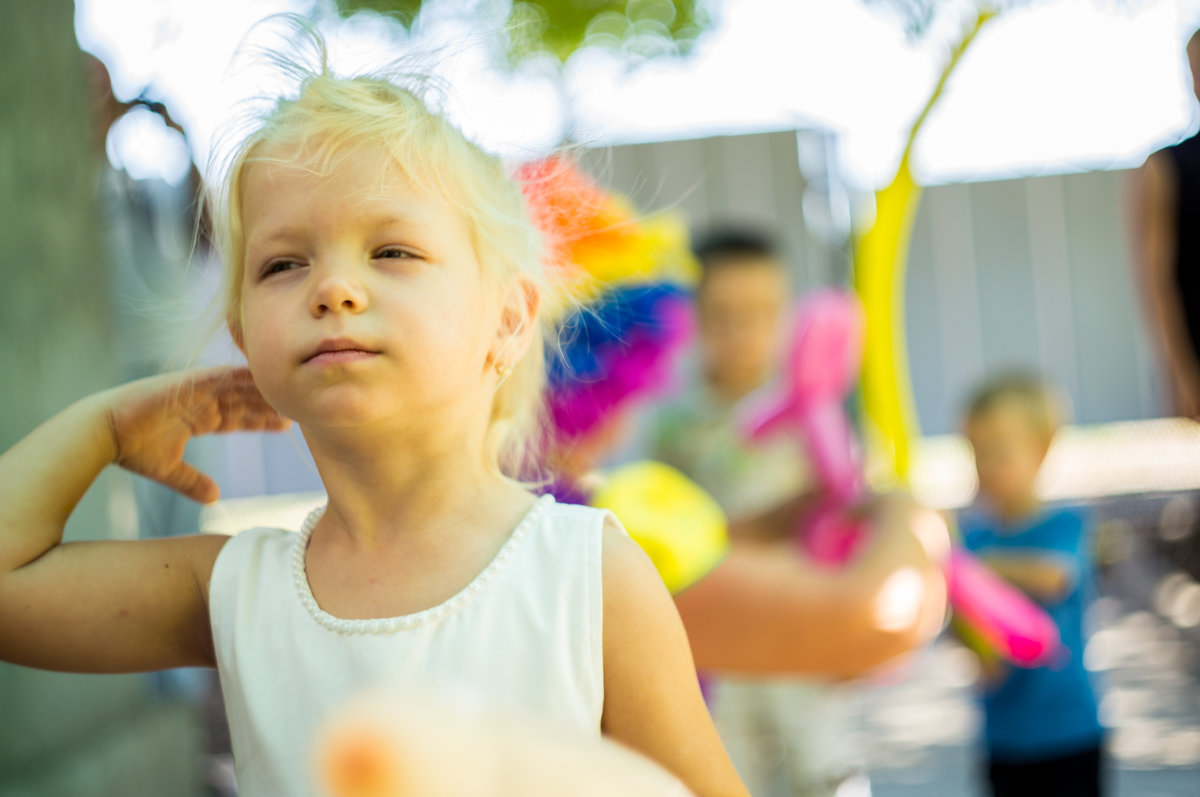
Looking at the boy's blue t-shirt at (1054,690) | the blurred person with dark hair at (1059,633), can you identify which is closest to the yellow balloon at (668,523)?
the blurred person with dark hair at (1059,633)

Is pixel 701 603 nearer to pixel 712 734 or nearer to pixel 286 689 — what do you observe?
pixel 712 734

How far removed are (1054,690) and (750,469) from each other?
35.0 inches

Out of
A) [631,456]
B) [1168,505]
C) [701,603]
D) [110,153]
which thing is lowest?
[1168,505]

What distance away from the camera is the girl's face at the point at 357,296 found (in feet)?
2.37

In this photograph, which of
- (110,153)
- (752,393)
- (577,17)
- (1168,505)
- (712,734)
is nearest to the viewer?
(712,734)

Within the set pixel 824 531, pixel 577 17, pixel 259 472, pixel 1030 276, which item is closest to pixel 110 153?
pixel 824 531

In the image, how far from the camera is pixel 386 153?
30.6 inches

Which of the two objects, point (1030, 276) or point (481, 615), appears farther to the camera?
point (1030, 276)

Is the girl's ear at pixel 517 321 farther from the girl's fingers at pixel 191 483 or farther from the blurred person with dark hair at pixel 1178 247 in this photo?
the blurred person with dark hair at pixel 1178 247

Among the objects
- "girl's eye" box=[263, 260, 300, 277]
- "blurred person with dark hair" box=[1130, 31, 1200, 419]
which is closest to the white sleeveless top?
"girl's eye" box=[263, 260, 300, 277]

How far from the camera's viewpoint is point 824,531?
1.34 metres

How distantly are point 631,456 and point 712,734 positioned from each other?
91.9 inches

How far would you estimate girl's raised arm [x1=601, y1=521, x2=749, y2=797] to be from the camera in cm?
74

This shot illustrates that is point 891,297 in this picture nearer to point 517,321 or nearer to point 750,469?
point 750,469
